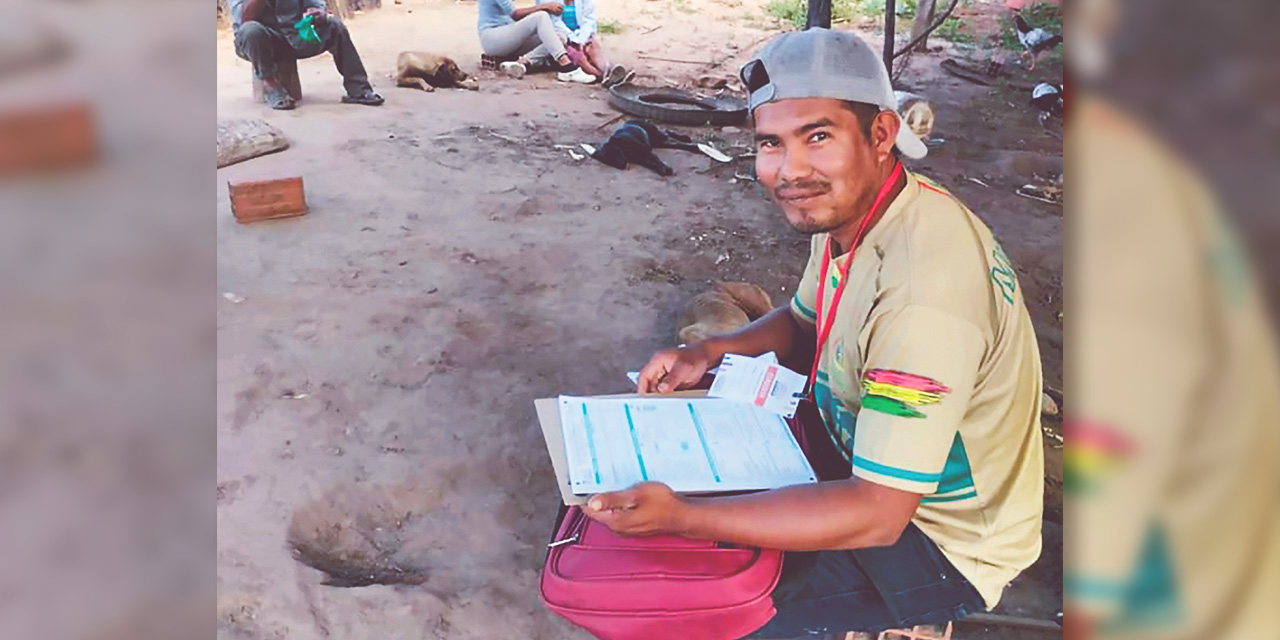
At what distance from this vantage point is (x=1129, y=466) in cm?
28

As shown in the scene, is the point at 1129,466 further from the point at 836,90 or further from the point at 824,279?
the point at 824,279

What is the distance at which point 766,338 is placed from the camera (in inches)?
82.5

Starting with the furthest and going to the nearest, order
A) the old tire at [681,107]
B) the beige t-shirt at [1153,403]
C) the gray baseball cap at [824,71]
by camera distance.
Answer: the old tire at [681,107] < the gray baseball cap at [824,71] < the beige t-shirt at [1153,403]

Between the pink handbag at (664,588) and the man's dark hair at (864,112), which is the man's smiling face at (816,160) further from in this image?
the pink handbag at (664,588)

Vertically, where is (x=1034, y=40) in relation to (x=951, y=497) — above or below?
below

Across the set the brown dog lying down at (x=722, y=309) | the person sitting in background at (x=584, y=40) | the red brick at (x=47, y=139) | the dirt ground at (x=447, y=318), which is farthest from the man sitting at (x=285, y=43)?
the red brick at (x=47, y=139)

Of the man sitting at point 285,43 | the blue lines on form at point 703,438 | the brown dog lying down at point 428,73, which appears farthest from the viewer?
the brown dog lying down at point 428,73

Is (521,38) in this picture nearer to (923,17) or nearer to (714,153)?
(714,153)

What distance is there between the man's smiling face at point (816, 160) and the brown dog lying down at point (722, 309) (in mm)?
1632

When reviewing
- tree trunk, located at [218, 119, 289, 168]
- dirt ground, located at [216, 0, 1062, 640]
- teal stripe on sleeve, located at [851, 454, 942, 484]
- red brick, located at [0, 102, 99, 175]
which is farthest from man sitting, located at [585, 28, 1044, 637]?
tree trunk, located at [218, 119, 289, 168]

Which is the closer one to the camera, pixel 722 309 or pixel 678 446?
pixel 678 446

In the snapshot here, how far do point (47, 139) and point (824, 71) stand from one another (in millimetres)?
1251

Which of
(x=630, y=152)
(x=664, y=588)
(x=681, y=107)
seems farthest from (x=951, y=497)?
(x=681, y=107)

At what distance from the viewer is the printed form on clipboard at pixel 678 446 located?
1.58 m
